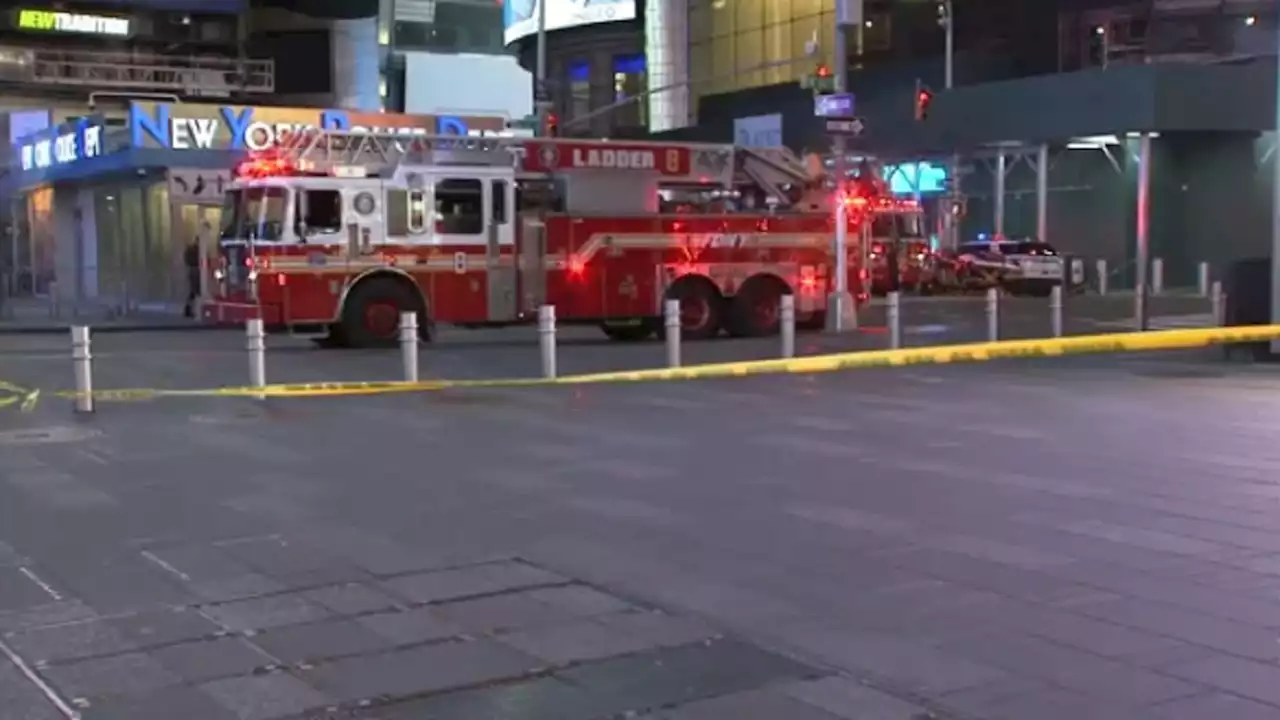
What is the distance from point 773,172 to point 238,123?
53.7 ft

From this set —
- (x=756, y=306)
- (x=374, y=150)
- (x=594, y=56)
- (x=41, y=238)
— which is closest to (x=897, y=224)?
(x=756, y=306)

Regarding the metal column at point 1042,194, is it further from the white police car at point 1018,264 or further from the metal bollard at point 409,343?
the metal bollard at point 409,343

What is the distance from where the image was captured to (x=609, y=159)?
2414 centimetres

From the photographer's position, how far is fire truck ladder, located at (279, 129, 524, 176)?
2228cm

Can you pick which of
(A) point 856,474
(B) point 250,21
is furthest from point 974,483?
(B) point 250,21

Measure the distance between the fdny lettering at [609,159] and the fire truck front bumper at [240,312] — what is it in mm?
5530

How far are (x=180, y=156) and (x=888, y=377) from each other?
23380mm

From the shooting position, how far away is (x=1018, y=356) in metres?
20.1

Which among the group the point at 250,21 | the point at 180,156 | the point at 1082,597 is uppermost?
the point at 250,21

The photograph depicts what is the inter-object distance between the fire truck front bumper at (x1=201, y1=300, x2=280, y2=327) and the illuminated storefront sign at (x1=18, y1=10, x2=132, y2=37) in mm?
39516

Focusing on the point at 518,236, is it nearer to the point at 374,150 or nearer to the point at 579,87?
the point at 374,150

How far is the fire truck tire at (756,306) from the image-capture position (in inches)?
1000

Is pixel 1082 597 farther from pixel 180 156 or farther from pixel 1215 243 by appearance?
pixel 1215 243

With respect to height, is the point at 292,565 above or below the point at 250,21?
below
